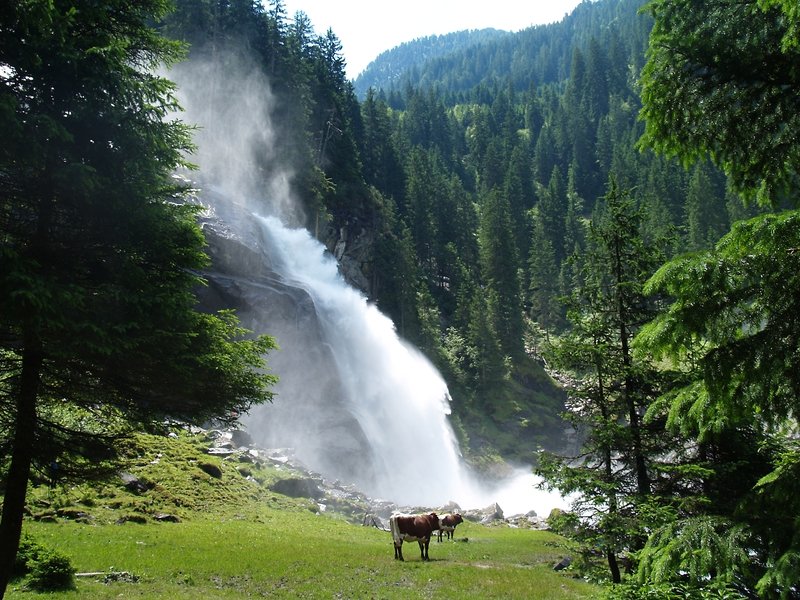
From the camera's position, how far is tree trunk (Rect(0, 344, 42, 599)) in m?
8.88

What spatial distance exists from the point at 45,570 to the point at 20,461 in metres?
3.29

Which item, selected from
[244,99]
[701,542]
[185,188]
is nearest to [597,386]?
[701,542]

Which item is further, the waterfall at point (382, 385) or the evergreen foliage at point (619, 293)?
the waterfall at point (382, 385)

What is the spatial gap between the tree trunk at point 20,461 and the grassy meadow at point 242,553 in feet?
7.67

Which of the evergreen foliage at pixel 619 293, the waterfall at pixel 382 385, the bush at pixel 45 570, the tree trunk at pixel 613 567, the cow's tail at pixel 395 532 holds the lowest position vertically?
the tree trunk at pixel 613 567

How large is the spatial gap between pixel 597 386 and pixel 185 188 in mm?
10115

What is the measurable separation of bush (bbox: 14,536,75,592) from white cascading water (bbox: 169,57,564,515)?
96.9 feet

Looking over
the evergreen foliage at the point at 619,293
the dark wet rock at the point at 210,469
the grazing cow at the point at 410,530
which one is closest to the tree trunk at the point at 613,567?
the evergreen foliage at the point at 619,293

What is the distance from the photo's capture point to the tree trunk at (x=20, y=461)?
8.88 m

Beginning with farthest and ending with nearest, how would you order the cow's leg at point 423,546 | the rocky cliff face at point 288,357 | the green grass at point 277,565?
1. the rocky cliff face at point 288,357
2. the cow's leg at point 423,546
3. the green grass at point 277,565

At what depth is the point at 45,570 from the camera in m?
11.1

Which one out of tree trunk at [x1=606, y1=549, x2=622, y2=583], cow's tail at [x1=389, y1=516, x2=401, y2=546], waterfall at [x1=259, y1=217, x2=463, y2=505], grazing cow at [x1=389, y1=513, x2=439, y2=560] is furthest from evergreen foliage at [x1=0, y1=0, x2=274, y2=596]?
waterfall at [x1=259, y1=217, x2=463, y2=505]

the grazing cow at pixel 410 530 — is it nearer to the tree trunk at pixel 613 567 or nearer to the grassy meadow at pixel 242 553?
the grassy meadow at pixel 242 553

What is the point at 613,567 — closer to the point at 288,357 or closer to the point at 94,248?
the point at 94,248
